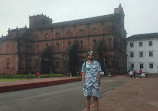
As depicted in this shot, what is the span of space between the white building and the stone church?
8.90m

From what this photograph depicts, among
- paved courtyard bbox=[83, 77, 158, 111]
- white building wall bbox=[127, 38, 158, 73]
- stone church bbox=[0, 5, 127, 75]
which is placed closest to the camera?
paved courtyard bbox=[83, 77, 158, 111]

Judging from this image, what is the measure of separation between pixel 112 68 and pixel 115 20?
11396mm

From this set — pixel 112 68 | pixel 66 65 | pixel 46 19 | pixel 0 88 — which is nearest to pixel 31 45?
pixel 46 19

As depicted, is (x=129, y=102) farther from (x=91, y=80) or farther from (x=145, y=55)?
(x=145, y=55)

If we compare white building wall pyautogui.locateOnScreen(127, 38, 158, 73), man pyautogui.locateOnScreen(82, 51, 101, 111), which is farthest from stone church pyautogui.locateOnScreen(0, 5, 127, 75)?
man pyautogui.locateOnScreen(82, 51, 101, 111)

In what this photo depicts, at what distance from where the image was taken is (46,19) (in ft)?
179

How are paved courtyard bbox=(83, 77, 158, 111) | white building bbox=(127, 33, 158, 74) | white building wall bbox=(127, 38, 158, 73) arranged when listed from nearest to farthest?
paved courtyard bbox=(83, 77, 158, 111), white building wall bbox=(127, 38, 158, 73), white building bbox=(127, 33, 158, 74)

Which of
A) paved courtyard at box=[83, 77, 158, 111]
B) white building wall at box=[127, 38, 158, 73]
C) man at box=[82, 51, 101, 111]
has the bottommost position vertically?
paved courtyard at box=[83, 77, 158, 111]

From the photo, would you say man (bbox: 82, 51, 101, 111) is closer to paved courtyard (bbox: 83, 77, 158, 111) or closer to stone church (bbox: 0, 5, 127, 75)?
paved courtyard (bbox: 83, 77, 158, 111)

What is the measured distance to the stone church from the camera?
123 feet

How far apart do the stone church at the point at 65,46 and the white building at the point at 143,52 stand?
8.90m

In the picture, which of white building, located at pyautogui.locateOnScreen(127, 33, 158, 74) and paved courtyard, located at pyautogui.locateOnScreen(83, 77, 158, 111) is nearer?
paved courtyard, located at pyautogui.locateOnScreen(83, 77, 158, 111)

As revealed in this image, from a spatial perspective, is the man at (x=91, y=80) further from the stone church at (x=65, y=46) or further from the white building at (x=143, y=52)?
the white building at (x=143, y=52)

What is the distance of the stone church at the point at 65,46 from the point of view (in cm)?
3759
